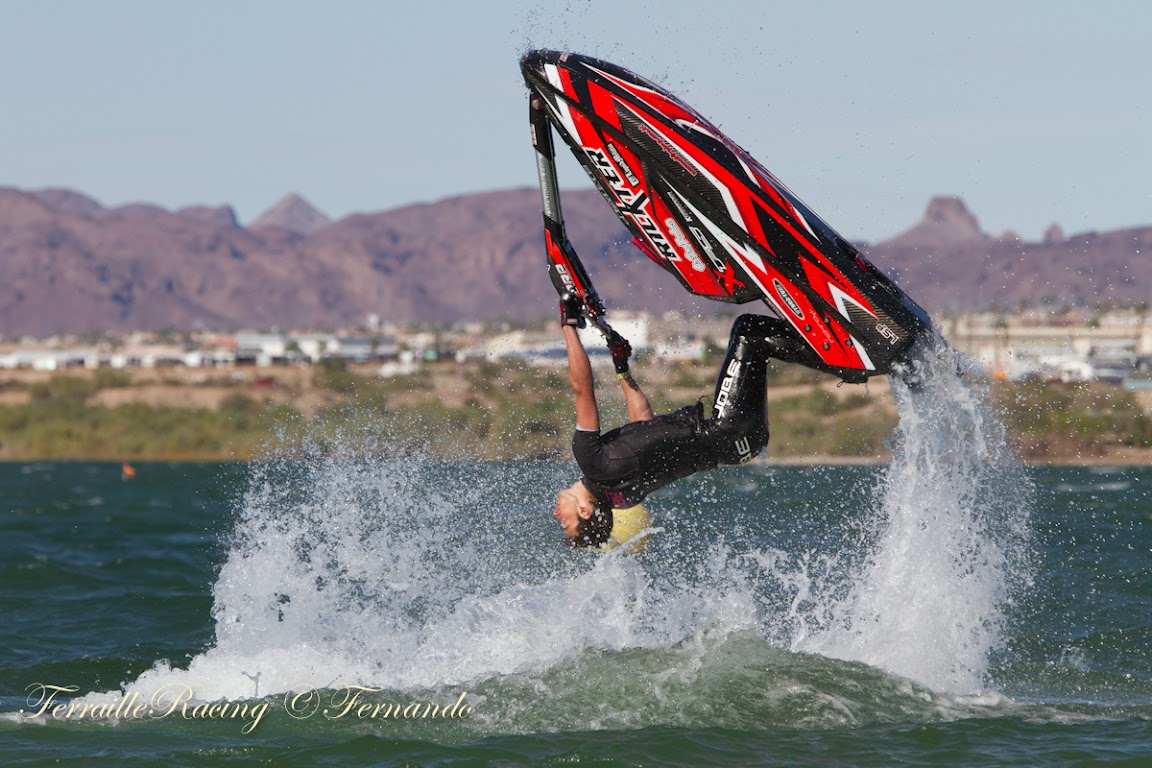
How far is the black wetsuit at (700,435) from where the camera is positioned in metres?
9.69

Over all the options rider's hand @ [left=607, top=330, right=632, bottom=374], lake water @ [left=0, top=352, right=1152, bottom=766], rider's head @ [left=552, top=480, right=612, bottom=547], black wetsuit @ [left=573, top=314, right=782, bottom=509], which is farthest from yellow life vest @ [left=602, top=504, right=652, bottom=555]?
rider's hand @ [left=607, top=330, right=632, bottom=374]

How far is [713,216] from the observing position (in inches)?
379

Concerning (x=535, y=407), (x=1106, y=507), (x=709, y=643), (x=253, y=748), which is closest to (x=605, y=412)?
(x=709, y=643)

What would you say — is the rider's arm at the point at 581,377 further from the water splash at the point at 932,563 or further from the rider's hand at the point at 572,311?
the water splash at the point at 932,563

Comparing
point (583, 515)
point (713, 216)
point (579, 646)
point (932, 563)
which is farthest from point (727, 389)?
point (579, 646)

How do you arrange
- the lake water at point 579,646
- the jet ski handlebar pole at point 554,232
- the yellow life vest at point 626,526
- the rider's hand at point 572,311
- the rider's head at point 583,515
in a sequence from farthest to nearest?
the yellow life vest at point 626,526, the rider's head at point 583,515, the jet ski handlebar pole at point 554,232, the rider's hand at point 572,311, the lake water at point 579,646

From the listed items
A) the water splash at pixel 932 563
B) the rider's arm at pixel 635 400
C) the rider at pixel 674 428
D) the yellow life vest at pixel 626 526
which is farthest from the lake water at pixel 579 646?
the rider's arm at pixel 635 400

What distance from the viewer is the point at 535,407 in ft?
147

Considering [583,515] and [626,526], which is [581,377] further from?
[626,526]

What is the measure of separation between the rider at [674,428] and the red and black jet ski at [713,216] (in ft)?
0.83

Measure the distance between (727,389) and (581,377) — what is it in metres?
1.07

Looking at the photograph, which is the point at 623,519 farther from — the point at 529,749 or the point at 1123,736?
the point at 1123,736

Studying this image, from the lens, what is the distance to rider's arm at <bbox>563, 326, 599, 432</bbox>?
9.44 meters

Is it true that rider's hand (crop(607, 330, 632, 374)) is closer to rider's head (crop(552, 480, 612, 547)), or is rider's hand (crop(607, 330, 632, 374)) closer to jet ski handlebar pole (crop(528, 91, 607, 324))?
jet ski handlebar pole (crop(528, 91, 607, 324))
